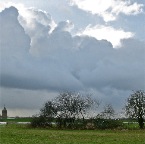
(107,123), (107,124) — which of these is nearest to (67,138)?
(107,124)

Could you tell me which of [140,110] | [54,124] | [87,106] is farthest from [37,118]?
[140,110]

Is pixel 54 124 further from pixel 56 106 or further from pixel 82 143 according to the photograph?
pixel 82 143

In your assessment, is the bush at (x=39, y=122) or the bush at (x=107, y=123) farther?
the bush at (x=39, y=122)

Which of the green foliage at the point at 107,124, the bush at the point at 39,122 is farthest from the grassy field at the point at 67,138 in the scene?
the bush at the point at 39,122

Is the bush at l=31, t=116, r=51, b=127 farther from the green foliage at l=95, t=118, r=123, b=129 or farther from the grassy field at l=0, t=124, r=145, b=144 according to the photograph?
the grassy field at l=0, t=124, r=145, b=144

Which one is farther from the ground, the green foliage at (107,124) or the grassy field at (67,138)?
the green foliage at (107,124)

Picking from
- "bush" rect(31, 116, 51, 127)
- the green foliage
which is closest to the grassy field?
the green foliage

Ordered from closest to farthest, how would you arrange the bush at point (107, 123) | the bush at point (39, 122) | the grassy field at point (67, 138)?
the grassy field at point (67, 138), the bush at point (107, 123), the bush at point (39, 122)

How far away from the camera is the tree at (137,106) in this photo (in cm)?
7850

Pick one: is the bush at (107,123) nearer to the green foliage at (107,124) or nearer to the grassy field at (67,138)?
the green foliage at (107,124)

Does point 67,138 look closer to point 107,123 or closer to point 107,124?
point 107,124

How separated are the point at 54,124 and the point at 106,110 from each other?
12967 millimetres

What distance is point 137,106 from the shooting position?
3123 inches

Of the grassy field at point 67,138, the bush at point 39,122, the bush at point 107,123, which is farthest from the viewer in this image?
the bush at point 39,122
